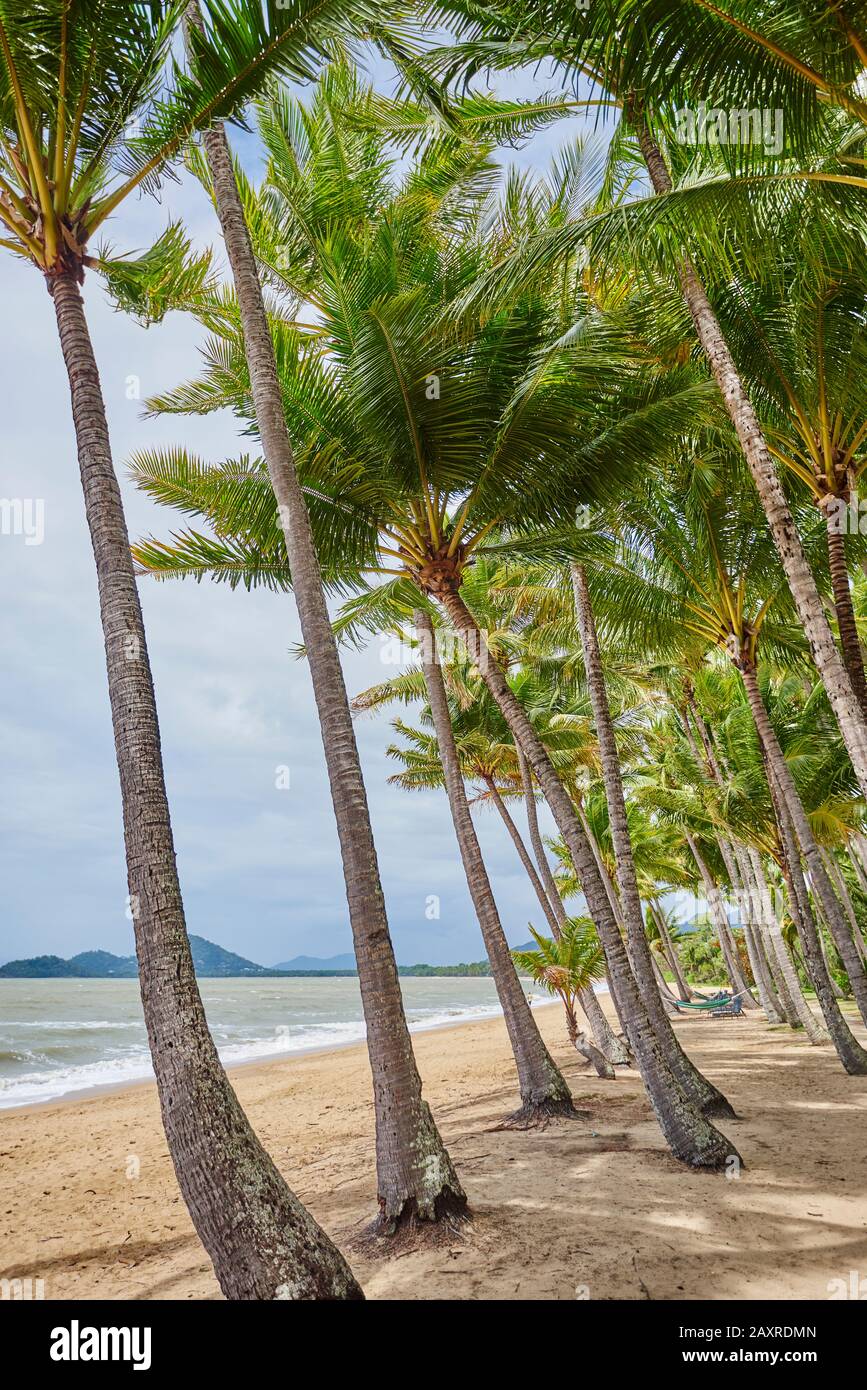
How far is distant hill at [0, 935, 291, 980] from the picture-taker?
130 meters

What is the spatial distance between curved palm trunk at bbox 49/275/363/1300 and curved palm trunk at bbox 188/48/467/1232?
3.52 feet

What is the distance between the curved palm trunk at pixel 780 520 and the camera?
234 inches

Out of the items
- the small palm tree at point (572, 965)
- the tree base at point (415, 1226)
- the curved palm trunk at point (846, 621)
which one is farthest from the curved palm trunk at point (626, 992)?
the small palm tree at point (572, 965)

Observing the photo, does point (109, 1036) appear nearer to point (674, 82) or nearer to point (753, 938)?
point (753, 938)

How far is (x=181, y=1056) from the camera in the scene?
12.1 feet

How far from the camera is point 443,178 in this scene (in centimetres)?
900

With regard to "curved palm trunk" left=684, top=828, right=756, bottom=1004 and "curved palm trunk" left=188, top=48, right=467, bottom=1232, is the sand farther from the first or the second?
"curved palm trunk" left=684, top=828, right=756, bottom=1004

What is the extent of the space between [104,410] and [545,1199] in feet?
19.5

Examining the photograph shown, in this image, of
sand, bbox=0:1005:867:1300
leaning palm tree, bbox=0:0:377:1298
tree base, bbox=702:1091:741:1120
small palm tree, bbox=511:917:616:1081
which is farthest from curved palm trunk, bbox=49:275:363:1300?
small palm tree, bbox=511:917:616:1081

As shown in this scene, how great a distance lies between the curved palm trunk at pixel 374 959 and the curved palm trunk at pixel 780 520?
3591mm

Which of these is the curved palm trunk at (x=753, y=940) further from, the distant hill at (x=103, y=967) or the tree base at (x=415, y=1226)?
the distant hill at (x=103, y=967)

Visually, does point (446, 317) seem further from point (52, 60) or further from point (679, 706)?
point (679, 706)
